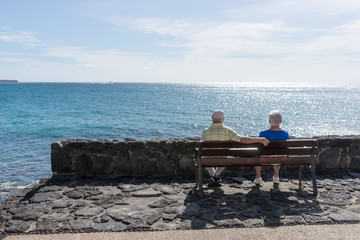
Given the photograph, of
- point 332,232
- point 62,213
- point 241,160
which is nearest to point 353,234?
point 332,232

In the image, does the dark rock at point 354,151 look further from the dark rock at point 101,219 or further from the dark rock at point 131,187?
the dark rock at point 101,219

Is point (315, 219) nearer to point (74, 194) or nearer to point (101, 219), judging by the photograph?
point (101, 219)

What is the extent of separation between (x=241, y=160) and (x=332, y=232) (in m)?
1.78

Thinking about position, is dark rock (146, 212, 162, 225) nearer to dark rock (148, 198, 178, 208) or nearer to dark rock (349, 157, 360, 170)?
dark rock (148, 198, 178, 208)

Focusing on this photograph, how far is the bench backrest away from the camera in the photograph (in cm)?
543

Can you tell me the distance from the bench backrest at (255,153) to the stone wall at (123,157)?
4.07ft

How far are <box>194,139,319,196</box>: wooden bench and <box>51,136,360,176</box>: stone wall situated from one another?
124 centimetres

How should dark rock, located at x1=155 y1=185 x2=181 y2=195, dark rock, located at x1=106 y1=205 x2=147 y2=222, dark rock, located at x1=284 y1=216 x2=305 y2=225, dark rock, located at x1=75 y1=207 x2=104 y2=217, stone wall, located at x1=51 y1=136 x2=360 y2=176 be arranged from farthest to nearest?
stone wall, located at x1=51 y1=136 x2=360 y2=176 → dark rock, located at x1=155 y1=185 x2=181 y2=195 → dark rock, located at x1=75 y1=207 x2=104 y2=217 → dark rock, located at x1=106 y1=205 x2=147 y2=222 → dark rock, located at x1=284 y1=216 x2=305 y2=225

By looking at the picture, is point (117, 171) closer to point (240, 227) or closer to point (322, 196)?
point (240, 227)

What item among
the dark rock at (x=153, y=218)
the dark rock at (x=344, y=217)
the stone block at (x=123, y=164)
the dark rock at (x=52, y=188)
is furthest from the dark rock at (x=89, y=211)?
the dark rock at (x=344, y=217)

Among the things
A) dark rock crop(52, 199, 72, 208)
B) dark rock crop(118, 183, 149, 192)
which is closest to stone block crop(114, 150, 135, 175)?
dark rock crop(118, 183, 149, 192)

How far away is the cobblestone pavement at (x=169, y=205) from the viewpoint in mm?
4402

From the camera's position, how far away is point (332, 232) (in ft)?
13.5

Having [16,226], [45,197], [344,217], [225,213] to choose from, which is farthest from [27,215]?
[344,217]
